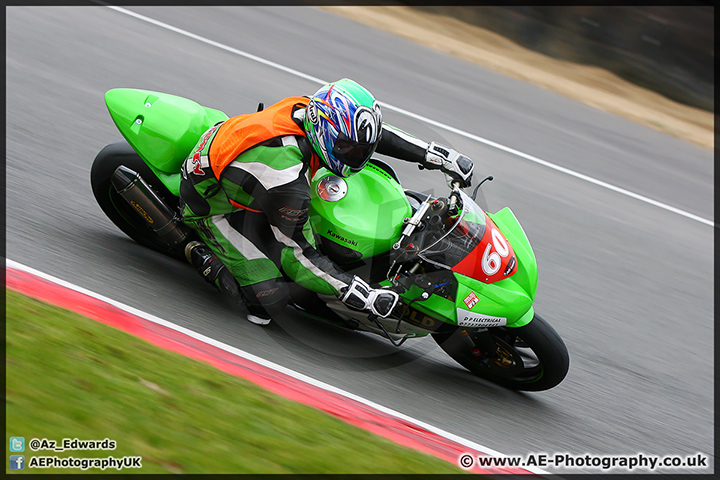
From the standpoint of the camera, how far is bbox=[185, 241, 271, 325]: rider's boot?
15.3ft

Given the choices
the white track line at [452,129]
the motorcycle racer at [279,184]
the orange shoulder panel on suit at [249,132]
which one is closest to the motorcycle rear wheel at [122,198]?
the motorcycle racer at [279,184]

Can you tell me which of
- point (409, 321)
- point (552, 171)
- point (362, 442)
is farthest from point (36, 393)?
point (552, 171)

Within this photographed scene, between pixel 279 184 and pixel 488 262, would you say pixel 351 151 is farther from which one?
pixel 488 262

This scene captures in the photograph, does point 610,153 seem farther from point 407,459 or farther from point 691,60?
point 407,459

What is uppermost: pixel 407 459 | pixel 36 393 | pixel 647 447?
pixel 36 393

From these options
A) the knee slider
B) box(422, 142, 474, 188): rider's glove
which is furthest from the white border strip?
box(422, 142, 474, 188): rider's glove

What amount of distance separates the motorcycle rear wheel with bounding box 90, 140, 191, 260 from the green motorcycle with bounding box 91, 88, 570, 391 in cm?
2

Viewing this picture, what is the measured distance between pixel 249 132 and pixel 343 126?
615 millimetres

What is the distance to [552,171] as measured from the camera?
8.30 meters

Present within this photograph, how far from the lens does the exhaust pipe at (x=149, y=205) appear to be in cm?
474

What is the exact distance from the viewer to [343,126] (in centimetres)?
394

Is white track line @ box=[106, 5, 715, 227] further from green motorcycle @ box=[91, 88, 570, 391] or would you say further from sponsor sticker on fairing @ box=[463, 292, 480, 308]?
sponsor sticker on fairing @ box=[463, 292, 480, 308]

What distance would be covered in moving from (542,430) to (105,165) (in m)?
3.31

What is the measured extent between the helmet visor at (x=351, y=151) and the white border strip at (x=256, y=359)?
1.26m
